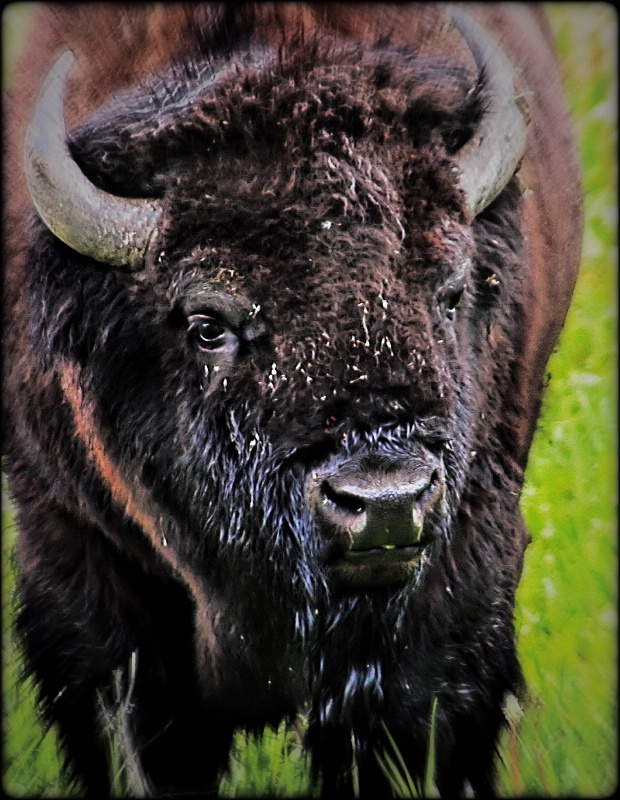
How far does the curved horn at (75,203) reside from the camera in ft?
11.3

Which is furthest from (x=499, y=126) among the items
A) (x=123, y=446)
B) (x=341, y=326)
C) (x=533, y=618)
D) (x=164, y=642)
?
(x=533, y=618)

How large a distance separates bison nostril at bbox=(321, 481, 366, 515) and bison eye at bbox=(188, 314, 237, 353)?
53 cm

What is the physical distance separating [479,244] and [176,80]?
3.59 feet

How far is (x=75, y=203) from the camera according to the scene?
3.46 meters

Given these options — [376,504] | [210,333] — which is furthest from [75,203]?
[376,504]

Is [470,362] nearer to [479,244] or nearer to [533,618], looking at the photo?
[479,244]

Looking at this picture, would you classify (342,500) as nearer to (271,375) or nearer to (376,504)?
(376,504)

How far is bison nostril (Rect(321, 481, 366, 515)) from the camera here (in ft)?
9.97

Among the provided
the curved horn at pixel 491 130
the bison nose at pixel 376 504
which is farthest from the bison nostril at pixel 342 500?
the curved horn at pixel 491 130

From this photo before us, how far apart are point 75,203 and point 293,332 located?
783 millimetres

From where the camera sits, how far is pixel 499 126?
12.3 ft

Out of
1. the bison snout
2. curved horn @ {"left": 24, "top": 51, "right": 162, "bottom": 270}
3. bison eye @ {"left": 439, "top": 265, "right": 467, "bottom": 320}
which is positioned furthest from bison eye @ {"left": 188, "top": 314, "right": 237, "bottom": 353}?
bison eye @ {"left": 439, "top": 265, "right": 467, "bottom": 320}

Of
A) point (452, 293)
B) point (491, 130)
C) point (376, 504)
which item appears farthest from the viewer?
point (491, 130)

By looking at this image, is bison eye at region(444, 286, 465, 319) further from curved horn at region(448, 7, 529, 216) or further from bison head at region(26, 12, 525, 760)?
curved horn at region(448, 7, 529, 216)
